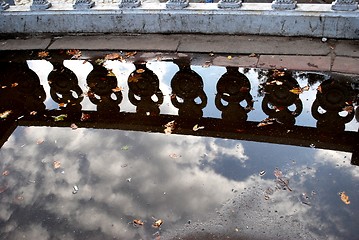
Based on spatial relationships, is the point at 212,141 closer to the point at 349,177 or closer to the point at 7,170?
the point at 349,177

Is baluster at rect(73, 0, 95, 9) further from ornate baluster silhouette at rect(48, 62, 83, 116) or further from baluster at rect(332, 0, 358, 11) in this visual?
baluster at rect(332, 0, 358, 11)

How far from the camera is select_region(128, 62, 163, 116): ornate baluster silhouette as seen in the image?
636cm

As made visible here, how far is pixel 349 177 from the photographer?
15.8ft

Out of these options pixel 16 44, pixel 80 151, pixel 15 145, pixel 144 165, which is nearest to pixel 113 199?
pixel 144 165

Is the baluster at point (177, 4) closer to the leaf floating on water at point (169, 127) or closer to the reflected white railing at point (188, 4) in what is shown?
the reflected white railing at point (188, 4)

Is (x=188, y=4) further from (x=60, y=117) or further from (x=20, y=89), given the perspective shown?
(x=20, y=89)

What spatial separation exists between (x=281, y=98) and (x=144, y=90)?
88.1 inches

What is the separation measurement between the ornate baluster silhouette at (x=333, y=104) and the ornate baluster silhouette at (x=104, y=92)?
3.07 metres

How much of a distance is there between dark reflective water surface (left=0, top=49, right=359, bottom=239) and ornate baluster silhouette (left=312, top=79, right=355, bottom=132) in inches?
0.6

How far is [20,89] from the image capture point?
23.4ft

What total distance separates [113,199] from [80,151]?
1.12 meters

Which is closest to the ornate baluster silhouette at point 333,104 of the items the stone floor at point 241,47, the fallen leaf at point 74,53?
the stone floor at point 241,47

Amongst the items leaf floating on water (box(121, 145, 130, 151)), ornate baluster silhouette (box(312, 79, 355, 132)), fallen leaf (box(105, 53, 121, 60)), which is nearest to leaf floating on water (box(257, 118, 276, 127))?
ornate baluster silhouette (box(312, 79, 355, 132))

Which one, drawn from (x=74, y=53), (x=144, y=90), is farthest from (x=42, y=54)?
(x=144, y=90)
